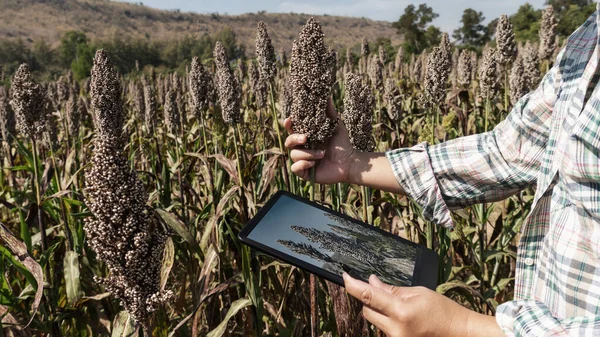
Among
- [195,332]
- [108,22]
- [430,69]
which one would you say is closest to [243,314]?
[195,332]

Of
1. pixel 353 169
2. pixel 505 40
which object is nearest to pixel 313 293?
pixel 353 169

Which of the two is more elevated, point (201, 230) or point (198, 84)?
point (198, 84)

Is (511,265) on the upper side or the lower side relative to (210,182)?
lower

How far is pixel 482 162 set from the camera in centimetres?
218

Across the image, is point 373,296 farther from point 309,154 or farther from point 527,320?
point 309,154

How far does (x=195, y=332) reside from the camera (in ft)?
7.94

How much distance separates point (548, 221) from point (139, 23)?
149462 millimetres

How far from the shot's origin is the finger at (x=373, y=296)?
1516mm

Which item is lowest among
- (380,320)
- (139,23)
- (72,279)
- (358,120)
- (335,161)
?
(139,23)

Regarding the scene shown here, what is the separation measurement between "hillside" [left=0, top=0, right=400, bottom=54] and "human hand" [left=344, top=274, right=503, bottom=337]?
103 meters

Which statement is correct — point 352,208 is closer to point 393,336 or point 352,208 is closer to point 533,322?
point 393,336

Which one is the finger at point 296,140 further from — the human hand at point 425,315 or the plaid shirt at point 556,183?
the human hand at point 425,315

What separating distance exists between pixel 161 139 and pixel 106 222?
6197 millimetres

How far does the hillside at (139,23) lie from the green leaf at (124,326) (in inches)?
→ 4043
